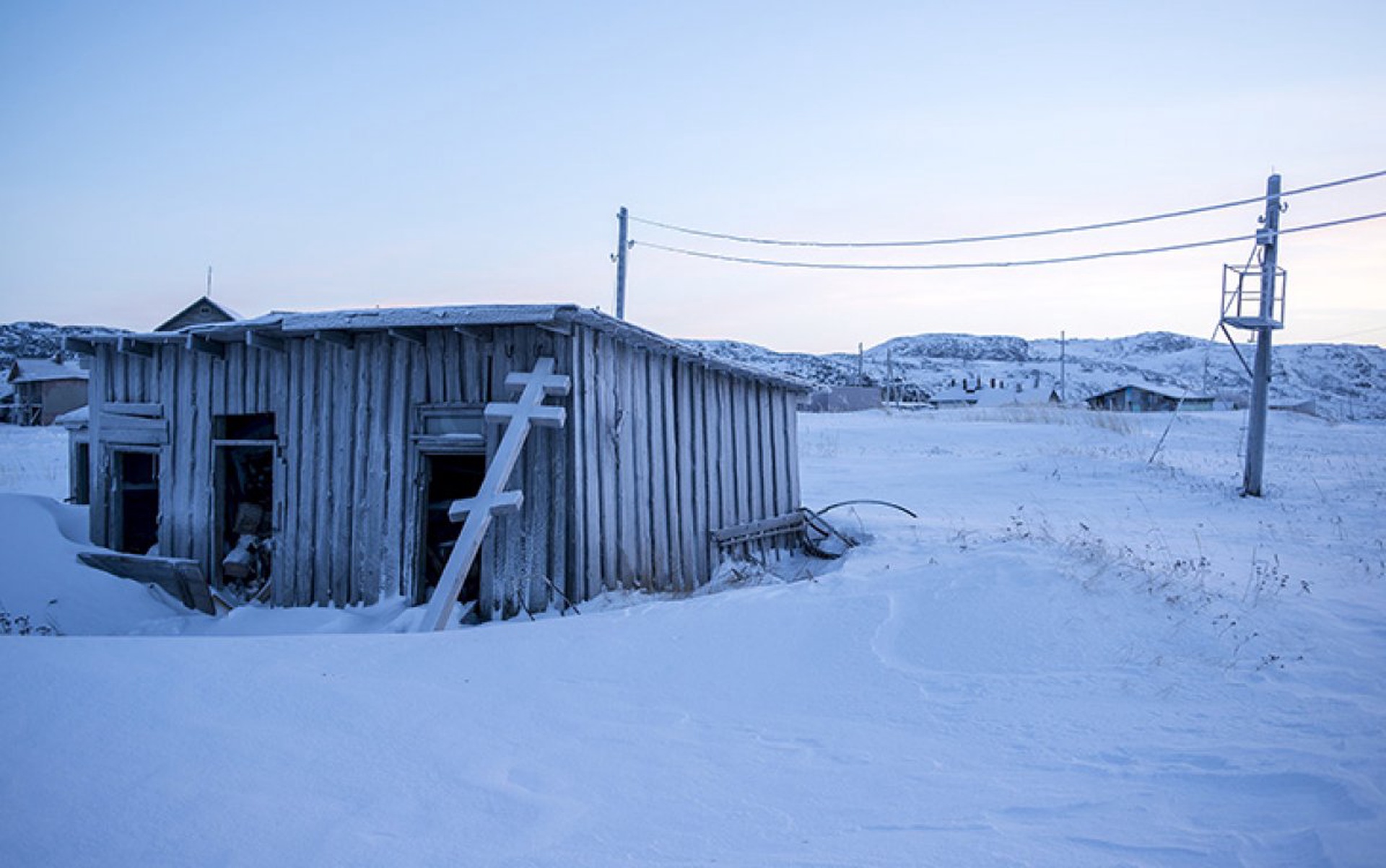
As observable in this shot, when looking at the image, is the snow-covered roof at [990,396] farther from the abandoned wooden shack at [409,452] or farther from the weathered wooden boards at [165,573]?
the weathered wooden boards at [165,573]

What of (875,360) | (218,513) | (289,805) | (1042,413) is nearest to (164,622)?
(218,513)

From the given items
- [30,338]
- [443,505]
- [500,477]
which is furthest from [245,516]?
[30,338]

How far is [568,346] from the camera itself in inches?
294

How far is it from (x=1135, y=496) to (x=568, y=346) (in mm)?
12098

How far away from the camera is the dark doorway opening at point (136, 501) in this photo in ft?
33.3

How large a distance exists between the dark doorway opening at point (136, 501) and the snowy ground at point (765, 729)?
232 cm

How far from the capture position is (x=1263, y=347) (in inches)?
593

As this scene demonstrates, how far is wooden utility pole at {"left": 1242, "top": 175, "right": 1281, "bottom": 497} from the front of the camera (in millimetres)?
14359

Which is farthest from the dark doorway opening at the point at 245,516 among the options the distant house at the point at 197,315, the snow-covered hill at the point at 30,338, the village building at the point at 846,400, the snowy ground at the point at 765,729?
the snow-covered hill at the point at 30,338

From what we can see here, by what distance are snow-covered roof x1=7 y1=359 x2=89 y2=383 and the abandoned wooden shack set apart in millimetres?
40493

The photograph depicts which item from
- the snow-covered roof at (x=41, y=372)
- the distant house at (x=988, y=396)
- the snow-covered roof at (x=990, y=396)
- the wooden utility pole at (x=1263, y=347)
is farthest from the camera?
the snow-covered roof at (x=990, y=396)

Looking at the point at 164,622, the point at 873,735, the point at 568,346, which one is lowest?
the point at 164,622

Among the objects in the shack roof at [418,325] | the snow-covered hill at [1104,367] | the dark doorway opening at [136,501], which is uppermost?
the snow-covered hill at [1104,367]

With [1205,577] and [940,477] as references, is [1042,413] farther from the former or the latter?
[1205,577]
